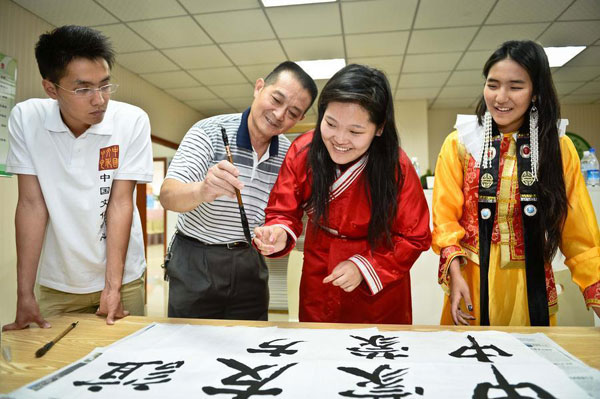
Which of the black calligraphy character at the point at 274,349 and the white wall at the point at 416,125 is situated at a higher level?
the white wall at the point at 416,125

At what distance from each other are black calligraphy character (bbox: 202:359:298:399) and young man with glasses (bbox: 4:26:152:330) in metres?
0.56

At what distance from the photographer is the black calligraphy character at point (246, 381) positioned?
71 centimetres

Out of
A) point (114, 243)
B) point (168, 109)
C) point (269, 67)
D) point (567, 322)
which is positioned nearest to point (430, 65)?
point (269, 67)

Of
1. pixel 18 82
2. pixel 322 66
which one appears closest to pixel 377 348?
pixel 18 82

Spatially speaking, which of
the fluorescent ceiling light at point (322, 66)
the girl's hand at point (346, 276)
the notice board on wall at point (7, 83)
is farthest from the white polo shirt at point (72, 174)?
the fluorescent ceiling light at point (322, 66)

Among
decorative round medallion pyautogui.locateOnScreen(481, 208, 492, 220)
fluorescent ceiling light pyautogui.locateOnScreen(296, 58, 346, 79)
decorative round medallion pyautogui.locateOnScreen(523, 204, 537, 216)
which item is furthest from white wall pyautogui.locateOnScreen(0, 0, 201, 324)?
decorative round medallion pyautogui.locateOnScreen(523, 204, 537, 216)

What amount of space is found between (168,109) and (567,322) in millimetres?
5528

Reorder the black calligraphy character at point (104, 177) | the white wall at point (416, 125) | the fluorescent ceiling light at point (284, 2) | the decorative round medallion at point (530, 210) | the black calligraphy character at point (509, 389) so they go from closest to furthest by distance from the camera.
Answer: the black calligraphy character at point (509, 389)
the decorative round medallion at point (530, 210)
the black calligraphy character at point (104, 177)
the fluorescent ceiling light at point (284, 2)
the white wall at point (416, 125)

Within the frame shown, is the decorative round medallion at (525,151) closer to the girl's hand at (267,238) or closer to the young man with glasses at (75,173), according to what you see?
the girl's hand at (267,238)

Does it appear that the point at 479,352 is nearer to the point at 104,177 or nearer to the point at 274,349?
the point at 274,349

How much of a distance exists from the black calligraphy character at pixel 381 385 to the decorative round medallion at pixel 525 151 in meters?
0.81

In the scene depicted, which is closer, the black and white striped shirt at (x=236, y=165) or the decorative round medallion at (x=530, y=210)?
the decorative round medallion at (x=530, y=210)

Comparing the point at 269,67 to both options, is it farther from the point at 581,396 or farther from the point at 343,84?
the point at 581,396

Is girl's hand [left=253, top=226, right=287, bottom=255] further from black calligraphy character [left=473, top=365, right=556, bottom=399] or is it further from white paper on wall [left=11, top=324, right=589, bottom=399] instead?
black calligraphy character [left=473, top=365, right=556, bottom=399]
